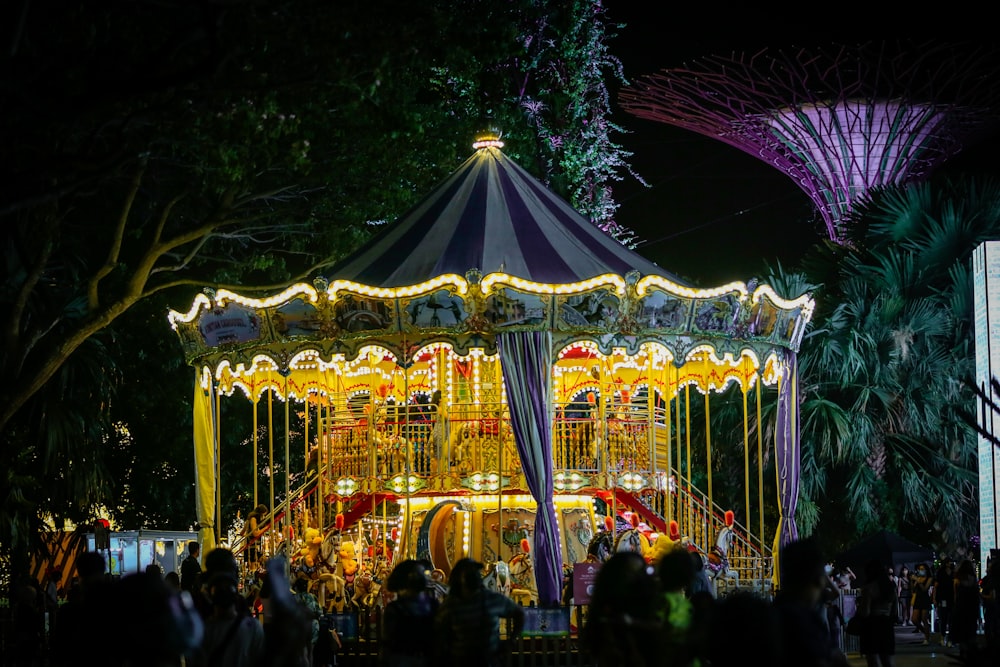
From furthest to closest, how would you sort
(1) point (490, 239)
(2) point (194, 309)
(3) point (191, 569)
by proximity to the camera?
(2) point (194, 309) < (1) point (490, 239) < (3) point (191, 569)

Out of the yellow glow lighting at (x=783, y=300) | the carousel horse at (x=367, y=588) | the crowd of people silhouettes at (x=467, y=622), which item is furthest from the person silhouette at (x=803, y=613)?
the carousel horse at (x=367, y=588)

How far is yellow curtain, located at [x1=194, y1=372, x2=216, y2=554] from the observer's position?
20828 millimetres

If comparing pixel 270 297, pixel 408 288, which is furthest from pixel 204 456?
pixel 408 288

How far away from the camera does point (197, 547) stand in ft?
65.7

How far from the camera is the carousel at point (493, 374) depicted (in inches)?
746

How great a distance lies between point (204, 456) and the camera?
20938 mm

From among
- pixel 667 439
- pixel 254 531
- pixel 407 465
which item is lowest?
pixel 254 531

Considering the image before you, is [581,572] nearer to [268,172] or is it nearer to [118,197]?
[268,172]

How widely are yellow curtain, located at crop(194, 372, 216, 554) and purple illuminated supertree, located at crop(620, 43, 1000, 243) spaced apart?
18389mm

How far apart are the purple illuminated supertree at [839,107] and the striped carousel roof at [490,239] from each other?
1537 cm

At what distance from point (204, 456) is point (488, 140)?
6088 millimetres

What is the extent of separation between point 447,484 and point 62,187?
854 centimetres

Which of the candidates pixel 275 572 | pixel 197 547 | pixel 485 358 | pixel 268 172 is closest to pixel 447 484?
pixel 485 358

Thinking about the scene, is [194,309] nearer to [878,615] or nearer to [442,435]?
[442,435]
